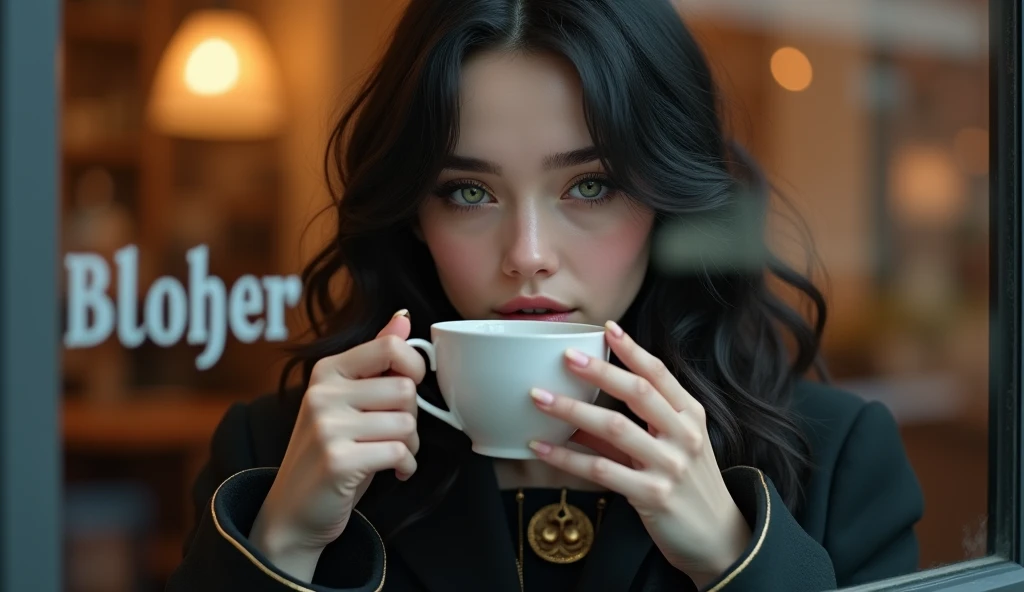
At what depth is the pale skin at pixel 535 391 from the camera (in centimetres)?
79

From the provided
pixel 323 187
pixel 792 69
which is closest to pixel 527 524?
pixel 323 187

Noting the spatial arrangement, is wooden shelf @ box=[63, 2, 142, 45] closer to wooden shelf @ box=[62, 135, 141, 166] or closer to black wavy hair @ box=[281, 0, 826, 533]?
wooden shelf @ box=[62, 135, 141, 166]

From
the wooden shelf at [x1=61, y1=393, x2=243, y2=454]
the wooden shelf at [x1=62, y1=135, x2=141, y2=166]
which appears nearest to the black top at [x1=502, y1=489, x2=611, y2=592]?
the wooden shelf at [x1=61, y1=393, x2=243, y2=454]

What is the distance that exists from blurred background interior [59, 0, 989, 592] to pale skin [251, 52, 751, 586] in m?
0.32

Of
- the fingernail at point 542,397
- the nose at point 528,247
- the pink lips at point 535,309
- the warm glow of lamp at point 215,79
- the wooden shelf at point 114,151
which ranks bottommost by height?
the fingernail at point 542,397

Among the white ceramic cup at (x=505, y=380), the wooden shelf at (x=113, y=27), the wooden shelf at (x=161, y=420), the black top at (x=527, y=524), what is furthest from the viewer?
the wooden shelf at (x=113, y=27)

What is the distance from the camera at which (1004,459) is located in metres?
1.00

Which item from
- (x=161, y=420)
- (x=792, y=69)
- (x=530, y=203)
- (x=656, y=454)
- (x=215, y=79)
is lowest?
(x=161, y=420)

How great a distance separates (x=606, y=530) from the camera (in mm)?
1032

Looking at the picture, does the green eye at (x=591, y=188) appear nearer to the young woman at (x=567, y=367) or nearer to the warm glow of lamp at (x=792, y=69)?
the young woman at (x=567, y=367)

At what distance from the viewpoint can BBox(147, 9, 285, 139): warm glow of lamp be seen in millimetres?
2646

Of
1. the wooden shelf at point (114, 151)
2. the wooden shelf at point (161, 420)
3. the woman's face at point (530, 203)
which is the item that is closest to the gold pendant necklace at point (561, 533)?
the woman's face at point (530, 203)

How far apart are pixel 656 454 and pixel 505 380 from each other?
0.45ft

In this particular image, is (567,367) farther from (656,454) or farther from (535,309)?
(535,309)
